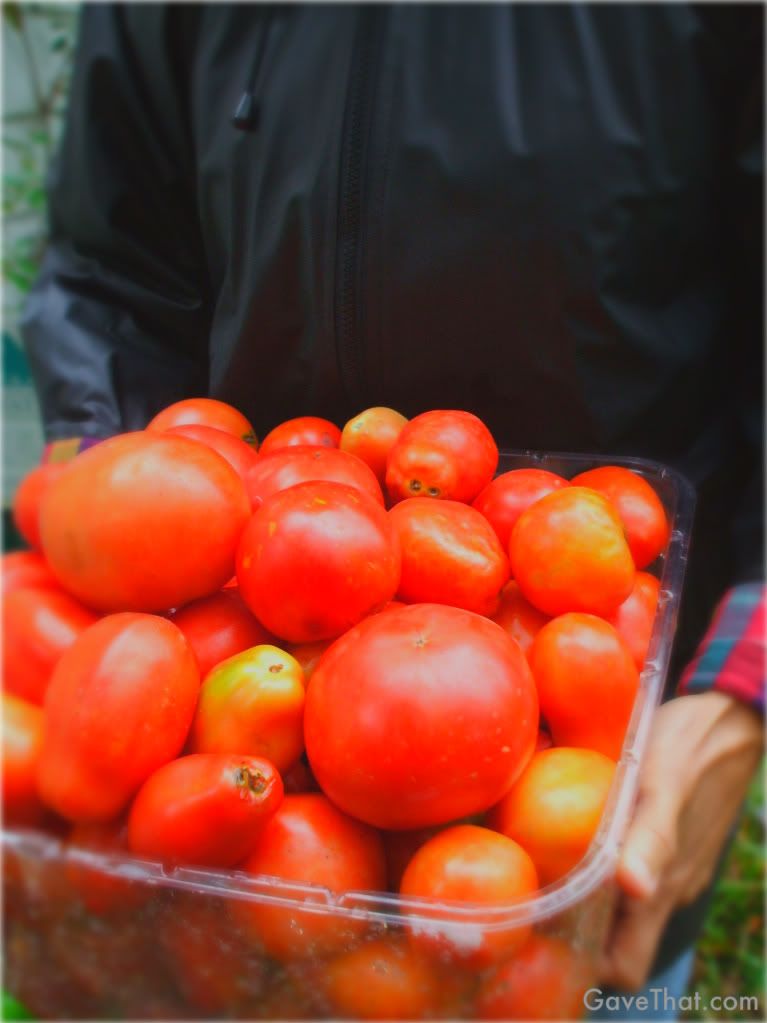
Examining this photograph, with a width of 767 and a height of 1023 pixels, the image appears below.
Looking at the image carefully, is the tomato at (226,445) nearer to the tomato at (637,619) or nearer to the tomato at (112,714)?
the tomato at (112,714)

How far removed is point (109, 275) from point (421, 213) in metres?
0.35

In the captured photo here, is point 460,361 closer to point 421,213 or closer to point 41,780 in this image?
point 421,213

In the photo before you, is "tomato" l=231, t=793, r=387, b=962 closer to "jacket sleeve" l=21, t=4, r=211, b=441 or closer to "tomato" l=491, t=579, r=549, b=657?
"tomato" l=491, t=579, r=549, b=657

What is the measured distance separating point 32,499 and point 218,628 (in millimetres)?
140

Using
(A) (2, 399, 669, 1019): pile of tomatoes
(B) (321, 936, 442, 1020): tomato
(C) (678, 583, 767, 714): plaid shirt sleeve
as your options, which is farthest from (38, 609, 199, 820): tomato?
(C) (678, 583, 767, 714): plaid shirt sleeve

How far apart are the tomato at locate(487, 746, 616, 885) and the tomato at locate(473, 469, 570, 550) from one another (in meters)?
0.20

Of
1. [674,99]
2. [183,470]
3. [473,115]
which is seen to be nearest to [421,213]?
[473,115]

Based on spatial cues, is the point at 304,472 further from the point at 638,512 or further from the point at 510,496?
the point at 638,512

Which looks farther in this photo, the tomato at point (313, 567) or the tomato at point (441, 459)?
the tomato at point (441, 459)

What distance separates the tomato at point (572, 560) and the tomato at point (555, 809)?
0.12 meters

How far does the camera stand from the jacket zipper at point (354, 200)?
687 millimetres

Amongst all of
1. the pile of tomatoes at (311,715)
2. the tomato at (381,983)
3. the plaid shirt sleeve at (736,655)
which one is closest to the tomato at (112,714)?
the pile of tomatoes at (311,715)

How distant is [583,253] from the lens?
2.25ft

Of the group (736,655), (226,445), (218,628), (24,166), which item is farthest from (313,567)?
(24,166)
